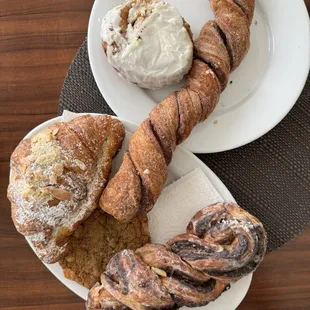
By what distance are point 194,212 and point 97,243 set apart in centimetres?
24

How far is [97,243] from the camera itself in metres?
1.15

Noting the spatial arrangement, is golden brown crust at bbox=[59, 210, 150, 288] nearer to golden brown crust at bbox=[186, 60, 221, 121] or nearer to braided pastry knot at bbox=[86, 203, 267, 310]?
braided pastry knot at bbox=[86, 203, 267, 310]

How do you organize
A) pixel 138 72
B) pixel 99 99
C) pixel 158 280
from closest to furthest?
pixel 158 280, pixel 138 72, pixel 99 99

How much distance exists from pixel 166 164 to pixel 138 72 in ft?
0.74

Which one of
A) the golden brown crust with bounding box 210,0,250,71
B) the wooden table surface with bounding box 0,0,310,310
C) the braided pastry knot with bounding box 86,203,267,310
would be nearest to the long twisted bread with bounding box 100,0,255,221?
the golden brown crust with bounding box 210,0,250,71

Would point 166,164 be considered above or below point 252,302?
above

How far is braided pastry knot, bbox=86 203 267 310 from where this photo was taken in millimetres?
1003

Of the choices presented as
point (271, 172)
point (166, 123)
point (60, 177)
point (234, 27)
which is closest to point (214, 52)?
point (234, 27)

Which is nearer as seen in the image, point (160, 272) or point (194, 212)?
point (160, 272)

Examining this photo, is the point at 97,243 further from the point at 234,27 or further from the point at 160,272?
the point at 234,27

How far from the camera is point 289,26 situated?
1.21 meters

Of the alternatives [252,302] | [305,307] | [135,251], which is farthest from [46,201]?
[305,307]

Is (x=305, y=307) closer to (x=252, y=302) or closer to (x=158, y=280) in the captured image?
(x=252, y=302)

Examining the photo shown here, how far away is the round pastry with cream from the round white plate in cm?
8
